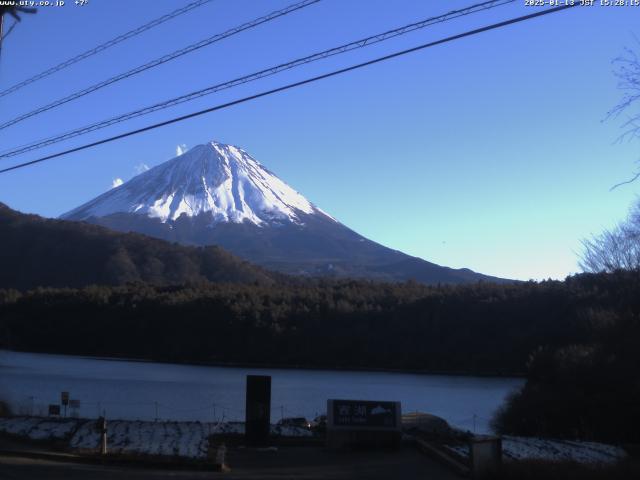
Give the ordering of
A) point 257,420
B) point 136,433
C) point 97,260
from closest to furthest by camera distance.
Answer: point 257,420 < point 136,433 < point 97,260

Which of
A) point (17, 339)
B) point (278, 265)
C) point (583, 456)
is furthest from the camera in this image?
point (278, 265)

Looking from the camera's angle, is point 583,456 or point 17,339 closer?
point 583,456

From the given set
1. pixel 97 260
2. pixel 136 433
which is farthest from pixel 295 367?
pixel 136 433

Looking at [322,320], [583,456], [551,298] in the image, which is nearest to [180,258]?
[322,320]

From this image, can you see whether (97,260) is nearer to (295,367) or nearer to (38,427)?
(295,367)

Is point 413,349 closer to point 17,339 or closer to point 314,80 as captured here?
point 17,339

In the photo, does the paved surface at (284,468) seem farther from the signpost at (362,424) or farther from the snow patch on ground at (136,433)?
the snow patch on ground at (136,433)

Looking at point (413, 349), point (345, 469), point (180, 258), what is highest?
point (180, 258)

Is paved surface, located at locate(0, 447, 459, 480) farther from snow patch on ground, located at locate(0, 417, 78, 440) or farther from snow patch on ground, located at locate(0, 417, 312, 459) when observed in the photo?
snow patch on ground, located at locate(0, 417, 78, 440)
